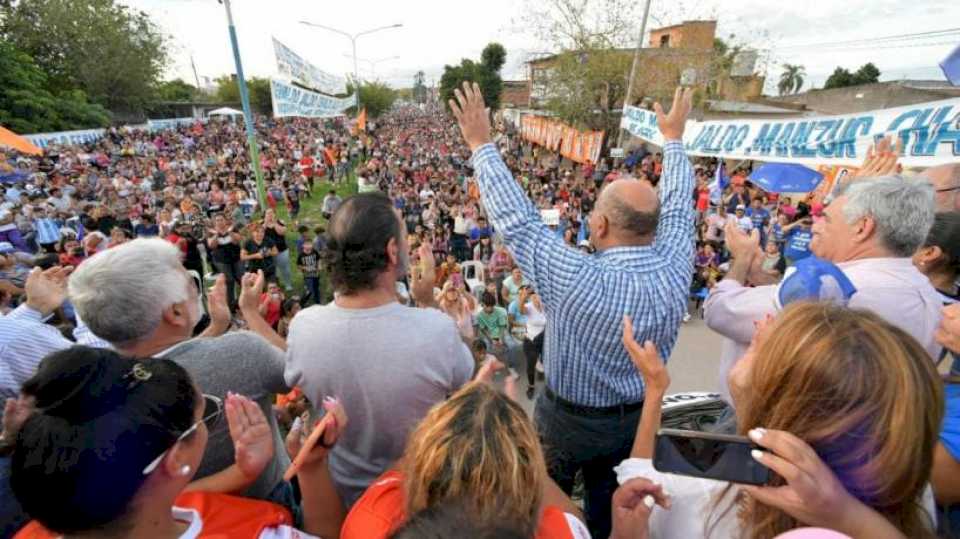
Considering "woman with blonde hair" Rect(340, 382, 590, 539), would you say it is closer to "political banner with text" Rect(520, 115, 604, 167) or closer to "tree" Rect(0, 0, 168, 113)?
"political banner with text" Rect(520, 115, 604, 167)

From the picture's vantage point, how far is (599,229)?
1.87m

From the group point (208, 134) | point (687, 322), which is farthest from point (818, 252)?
point (208, 134)

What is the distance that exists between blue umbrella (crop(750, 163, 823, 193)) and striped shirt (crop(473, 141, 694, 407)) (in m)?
9.97

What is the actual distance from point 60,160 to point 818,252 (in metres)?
26.4

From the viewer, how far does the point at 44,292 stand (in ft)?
7.91

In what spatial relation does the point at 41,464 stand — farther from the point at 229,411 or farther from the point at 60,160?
the point at 60,160

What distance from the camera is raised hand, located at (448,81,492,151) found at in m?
1.89

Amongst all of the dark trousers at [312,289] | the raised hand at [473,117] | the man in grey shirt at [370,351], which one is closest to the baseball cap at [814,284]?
the man in grey shirt at [370,351]

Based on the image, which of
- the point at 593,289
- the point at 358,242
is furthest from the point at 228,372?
the point at 593,289

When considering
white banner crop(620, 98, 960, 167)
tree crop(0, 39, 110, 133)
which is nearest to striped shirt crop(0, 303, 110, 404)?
white banner crop(620, 98, 960, 167)

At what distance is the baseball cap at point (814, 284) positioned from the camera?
4.46 feet

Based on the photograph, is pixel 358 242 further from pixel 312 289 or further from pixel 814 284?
pixel 312 289

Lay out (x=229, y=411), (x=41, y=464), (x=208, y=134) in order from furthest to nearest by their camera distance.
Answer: (x=208, y=134)
(x=229, y=411)
(x=41, y=464)

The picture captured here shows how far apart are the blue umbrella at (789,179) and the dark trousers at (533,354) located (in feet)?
24.6
